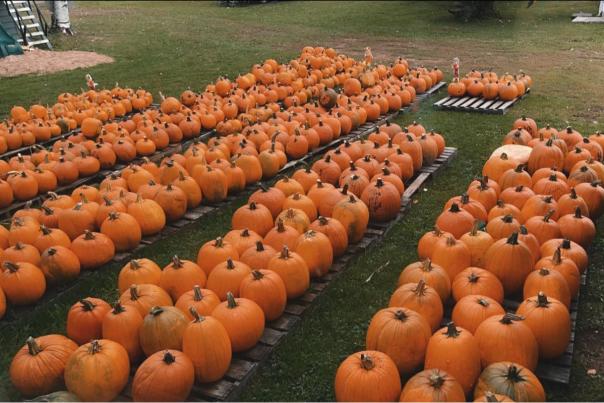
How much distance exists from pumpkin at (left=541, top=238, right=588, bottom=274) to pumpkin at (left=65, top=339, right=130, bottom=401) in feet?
11.1

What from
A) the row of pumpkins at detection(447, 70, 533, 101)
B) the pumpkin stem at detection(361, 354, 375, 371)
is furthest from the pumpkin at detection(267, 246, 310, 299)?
the row of pumpkins at detection(447, 70, 533, 101)

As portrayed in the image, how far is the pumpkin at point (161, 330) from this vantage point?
3836mm

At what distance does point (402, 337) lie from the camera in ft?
12.1

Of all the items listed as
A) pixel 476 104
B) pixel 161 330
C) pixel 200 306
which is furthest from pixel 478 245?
pixel 476 104

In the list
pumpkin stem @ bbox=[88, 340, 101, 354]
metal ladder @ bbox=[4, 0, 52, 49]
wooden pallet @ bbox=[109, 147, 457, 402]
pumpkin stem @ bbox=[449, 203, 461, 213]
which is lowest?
wooden pallet @ bbox=[109, 147, 457, 402]

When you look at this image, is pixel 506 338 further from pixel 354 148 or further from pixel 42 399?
pixel 354 148

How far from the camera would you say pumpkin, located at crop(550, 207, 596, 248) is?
5.02 meters

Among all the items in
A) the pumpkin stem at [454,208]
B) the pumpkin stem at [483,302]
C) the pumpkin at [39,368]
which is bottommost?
the pumpkin at [39,368]

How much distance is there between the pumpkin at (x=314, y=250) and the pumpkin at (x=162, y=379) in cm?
161

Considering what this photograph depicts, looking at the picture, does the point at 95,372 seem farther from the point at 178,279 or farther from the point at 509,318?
the point at 509,318

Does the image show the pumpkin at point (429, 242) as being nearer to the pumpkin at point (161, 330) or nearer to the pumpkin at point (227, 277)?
the pumpkin at point (227, 277)

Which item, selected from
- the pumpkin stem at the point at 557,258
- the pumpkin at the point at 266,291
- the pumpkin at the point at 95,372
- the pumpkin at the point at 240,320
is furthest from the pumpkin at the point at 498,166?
the pumpkin at the point at 95,372

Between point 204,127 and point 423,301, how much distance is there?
6365mm

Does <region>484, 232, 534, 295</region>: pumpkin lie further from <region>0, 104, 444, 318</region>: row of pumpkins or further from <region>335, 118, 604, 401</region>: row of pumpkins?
<region>0, 104, 444, 318</region>: row of pumpkins
